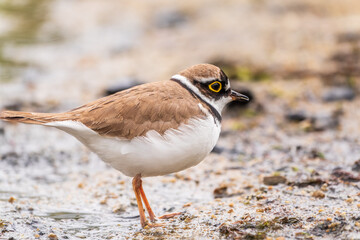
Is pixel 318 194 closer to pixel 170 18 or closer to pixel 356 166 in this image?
pixel 356 166

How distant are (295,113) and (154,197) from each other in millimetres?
3264

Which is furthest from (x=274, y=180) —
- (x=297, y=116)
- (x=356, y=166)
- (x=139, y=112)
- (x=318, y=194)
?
(x=297, y=116)

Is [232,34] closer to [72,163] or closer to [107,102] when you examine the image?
[72,163]

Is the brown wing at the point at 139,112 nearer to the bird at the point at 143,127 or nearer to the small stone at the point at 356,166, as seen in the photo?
the bird at the point at 143,127

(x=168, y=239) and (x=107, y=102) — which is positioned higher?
(x=107, y=102)

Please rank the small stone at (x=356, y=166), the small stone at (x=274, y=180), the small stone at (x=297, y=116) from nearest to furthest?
1. the small stone at (x=274, y=180)
2. the small stone at (x=356, y=166)
3. the small stone at (x=297, y=116)

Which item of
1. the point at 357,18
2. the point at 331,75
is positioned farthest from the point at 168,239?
the point at 357,18

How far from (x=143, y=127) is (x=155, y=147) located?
240 millimetres

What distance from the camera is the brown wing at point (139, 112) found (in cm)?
521

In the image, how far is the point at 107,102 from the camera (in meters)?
5.45

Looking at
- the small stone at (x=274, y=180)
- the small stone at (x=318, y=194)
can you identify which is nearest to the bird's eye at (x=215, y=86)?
the small stone at (x=274, y=180)

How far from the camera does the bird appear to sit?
5.14 metres

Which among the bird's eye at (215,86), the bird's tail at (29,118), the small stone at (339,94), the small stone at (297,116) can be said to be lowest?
the bird's tail at (29,118)

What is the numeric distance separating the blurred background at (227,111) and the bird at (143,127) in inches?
27.8
